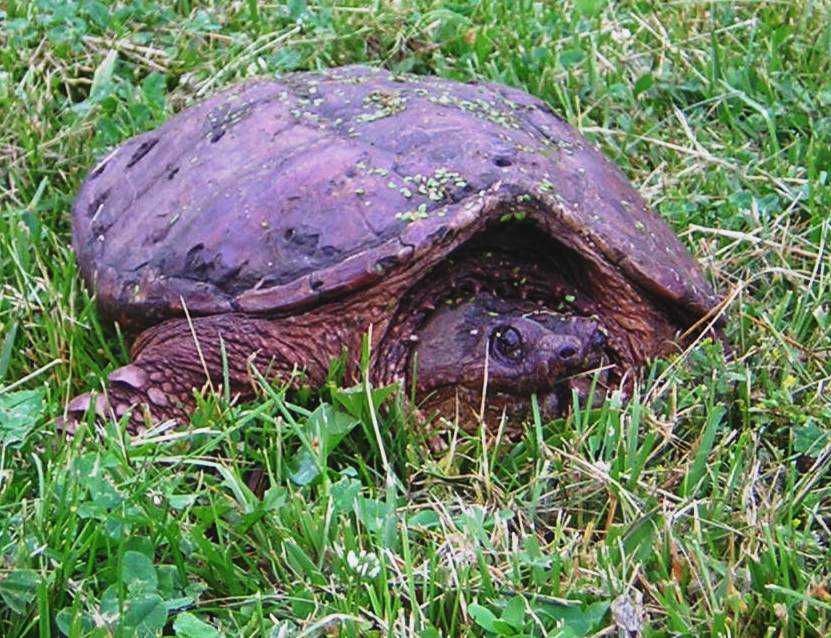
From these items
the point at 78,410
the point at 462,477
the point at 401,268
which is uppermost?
the point at 401,268

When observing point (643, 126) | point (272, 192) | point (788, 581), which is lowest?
point (643, 126)

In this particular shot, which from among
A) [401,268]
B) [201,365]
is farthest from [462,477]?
[201,365]

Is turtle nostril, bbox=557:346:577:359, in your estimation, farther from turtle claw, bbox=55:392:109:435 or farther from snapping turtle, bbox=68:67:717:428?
turtle claw, bbox=55:392:109:435

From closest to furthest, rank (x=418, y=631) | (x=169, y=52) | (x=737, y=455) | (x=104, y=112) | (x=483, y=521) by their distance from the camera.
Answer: (x=418, y=631) → (x=483, y=521) → (x=737, y=455) → (x=104, y=112) → (x=169, y=52)

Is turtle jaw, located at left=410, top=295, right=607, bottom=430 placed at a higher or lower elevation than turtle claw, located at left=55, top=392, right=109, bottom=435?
lower

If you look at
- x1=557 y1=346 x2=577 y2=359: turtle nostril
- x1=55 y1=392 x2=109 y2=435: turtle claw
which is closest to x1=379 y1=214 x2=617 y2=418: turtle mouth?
x1=557 y1=346 x2=577 y2=359: turtle nostril

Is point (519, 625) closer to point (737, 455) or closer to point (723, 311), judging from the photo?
point (737, 455)

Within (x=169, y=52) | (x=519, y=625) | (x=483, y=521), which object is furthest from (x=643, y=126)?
(x=519, y=625)

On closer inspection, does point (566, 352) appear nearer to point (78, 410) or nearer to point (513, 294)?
point (513, 294)
